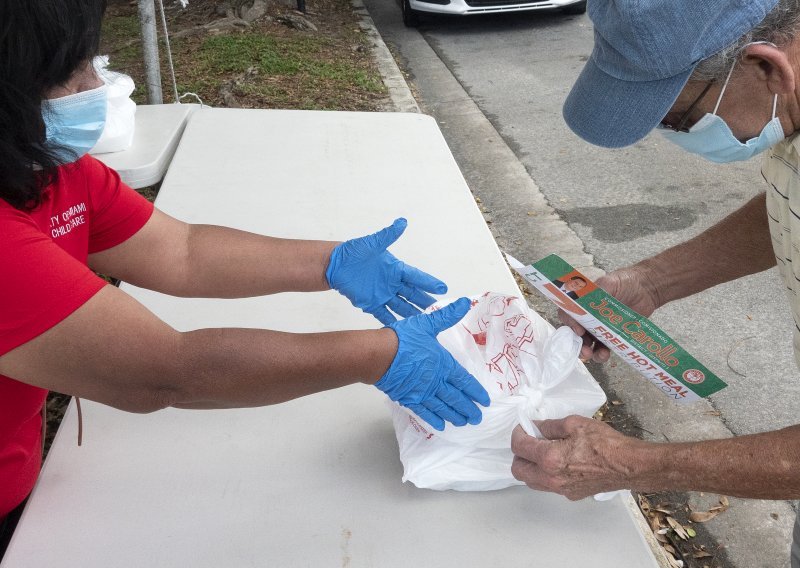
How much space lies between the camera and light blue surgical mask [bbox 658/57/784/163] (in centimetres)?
123

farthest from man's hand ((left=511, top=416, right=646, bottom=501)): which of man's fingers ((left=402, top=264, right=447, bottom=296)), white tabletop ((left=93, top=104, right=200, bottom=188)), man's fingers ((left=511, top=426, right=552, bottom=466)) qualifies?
white tabletop ((left=93, top=104, right=200, bottom=188))

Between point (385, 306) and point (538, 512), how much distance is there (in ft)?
1.91

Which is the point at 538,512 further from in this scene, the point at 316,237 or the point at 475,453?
the point at 316,237

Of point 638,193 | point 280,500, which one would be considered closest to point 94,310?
point 280,500

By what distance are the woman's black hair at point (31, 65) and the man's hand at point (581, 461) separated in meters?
0.96

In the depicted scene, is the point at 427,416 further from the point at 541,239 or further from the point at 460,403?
the point at 541,239

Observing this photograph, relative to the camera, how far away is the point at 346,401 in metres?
1.62

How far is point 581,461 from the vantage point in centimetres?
128

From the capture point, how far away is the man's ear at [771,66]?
3.68 ft

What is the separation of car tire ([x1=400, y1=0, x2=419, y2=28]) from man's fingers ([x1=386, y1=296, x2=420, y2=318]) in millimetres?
6862

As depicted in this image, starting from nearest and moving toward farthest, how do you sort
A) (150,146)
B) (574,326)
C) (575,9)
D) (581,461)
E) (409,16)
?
(581,461)
(574,326)
(150,146)
(409,16)
(575,9)

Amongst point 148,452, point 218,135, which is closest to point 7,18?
point 148,452

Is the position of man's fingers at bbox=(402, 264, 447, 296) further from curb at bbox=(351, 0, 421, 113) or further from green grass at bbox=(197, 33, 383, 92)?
green grass at bbox=(197, 33, 383, 92)

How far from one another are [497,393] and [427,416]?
0.17 m
